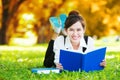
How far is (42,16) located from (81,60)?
22.3 m

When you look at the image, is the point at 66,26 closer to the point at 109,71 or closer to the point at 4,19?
the point at 109,71

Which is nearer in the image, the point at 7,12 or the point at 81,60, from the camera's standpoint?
the point at 81,60

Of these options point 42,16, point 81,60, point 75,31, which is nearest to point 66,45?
point 75,31

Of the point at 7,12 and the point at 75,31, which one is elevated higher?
the point at 7,12

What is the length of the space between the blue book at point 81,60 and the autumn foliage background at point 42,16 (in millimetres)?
17623

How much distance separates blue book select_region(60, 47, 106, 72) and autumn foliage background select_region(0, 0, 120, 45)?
694 inches

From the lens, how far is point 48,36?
97.2 ft

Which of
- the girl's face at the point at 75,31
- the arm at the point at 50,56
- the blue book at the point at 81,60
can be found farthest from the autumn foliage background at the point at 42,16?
the blue book at the point at 81,60

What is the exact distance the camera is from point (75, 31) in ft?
22.8

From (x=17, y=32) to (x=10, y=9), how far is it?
25.3 ft

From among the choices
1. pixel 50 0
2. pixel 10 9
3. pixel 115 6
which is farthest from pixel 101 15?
pixel 10 9

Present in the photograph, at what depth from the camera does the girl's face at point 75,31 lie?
698cm

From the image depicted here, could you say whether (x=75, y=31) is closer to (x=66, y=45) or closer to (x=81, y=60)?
(x=66, y=45)

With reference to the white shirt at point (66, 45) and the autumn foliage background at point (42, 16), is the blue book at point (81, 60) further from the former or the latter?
the autumn foliage background at point (42, 16)
